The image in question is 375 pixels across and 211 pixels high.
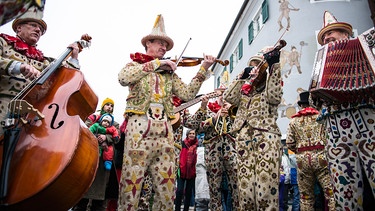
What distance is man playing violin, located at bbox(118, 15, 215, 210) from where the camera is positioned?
106 inches

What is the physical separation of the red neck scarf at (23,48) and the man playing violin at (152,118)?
855mm

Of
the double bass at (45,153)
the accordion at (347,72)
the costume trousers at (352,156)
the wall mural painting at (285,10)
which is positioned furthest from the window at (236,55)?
the double bass at (45,153)

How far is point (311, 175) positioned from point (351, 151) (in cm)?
220

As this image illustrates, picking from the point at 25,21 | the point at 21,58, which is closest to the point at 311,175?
the point at 21,58

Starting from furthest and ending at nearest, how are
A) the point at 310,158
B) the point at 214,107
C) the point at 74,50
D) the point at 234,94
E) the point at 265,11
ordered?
the point at 265,11
the point at 214,107
the point at 310,158
the point at 234,94
the point at 74,50

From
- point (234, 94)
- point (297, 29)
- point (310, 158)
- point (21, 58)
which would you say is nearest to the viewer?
point (21, 58)

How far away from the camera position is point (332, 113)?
108 inches

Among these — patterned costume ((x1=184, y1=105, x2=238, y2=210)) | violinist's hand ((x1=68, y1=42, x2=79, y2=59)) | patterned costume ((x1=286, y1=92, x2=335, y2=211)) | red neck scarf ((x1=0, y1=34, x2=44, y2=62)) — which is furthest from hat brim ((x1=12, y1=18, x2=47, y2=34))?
patterned costume ((x1=286, y1=92, x2=335, y2=211))

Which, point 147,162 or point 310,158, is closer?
point 147,162

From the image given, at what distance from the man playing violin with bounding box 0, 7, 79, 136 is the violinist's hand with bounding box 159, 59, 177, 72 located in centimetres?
92

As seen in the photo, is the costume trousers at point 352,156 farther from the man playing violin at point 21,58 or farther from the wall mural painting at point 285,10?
the wall mural painting at point 285,10

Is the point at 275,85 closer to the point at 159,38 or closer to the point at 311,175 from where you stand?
the point at 159,38

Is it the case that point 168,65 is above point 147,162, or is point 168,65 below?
above

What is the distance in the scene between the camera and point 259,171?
277 centimetres
